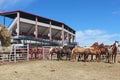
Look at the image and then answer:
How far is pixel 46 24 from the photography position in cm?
8331

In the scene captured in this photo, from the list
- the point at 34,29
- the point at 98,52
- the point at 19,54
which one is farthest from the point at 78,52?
the point at 34,29

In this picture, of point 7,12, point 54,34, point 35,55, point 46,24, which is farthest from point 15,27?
point 35,55

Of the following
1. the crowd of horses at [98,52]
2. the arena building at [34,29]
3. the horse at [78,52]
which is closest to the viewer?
the crowd of horses at [98,52]

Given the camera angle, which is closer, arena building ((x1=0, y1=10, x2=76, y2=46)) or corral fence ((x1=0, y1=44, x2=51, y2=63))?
corral fence ((x1=0, y1=44, x2=51, y2=63))

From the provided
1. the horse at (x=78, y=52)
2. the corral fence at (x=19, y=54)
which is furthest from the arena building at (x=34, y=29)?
the horse at (x=78, y=52)

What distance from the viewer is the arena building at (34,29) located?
68.8 meters

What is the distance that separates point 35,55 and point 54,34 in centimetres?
6070

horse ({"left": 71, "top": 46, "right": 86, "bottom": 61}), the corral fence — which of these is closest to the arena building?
the corral fence

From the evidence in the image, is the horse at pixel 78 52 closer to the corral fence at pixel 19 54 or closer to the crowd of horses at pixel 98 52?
the crowd of horses at pixel 98 52

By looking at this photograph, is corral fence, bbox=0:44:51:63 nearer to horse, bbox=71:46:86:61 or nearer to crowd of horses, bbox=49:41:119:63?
crowd of horses, bbox=49:41:119:63

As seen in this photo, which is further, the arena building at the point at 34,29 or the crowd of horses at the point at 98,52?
the arena building at the point at 34,29

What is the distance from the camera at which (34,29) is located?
78.8 metres

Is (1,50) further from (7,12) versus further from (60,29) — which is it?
(60,29)

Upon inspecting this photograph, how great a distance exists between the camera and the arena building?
6875 cm
